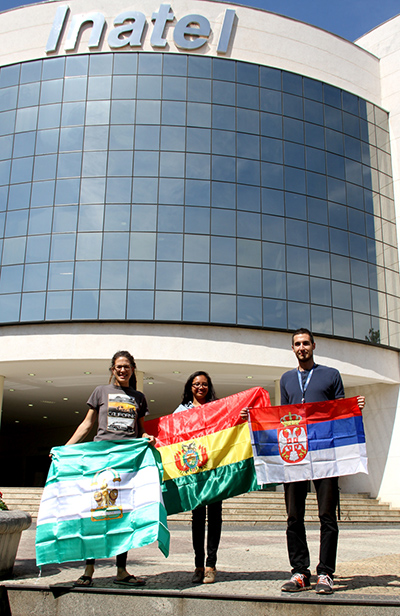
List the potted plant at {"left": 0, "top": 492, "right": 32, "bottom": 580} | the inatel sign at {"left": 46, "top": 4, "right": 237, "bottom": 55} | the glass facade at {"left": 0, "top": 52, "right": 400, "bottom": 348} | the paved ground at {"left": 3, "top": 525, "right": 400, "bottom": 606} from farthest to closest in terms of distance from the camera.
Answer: the inatel sign at {"left": 46, "top": 4, "right": 237, "bottom": 55}, the glass facade at {"left": 0, "top": 52, "right": 400, "bottom": 348}, the potted plant at {"left": 0, "top": 492, "right": 32, "bottom": 580}, the paved ground at {"left": 3, "top": 525, "right": 400, "bottom": 606}

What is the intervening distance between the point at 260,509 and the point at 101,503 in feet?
53.4

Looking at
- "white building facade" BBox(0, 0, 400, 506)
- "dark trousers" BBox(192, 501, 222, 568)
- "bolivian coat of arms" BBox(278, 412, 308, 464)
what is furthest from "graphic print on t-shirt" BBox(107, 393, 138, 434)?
"white building facade" BBox(0, 0, 400, 506)

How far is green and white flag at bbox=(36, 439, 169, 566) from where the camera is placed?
17.7ft

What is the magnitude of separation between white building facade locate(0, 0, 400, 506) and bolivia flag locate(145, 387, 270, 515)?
1679 centimetres

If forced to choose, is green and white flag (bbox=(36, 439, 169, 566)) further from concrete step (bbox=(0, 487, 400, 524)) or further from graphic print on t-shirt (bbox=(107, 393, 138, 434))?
concrete step (bbox=(0, 487, 400, 524))

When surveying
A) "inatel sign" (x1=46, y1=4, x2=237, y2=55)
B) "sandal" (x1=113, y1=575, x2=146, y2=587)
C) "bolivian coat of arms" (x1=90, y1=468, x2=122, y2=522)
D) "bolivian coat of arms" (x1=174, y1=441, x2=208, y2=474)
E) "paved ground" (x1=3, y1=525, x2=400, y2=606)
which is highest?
"inatel sign" (x1=46, y1=4, x2=237, y2=55)

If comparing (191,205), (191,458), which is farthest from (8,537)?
(191,205)

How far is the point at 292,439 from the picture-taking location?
5.93 meters

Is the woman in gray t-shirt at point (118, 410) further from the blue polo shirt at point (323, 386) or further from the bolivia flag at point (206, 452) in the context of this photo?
the blue polo shirt at point (323, 386)

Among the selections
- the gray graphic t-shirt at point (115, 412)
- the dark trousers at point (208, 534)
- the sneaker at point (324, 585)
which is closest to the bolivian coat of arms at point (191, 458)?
the dark trousers at point (208, 534)

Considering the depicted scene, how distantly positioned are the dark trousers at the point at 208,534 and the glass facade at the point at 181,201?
58.3ft

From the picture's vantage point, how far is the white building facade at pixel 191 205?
2370 centimetres

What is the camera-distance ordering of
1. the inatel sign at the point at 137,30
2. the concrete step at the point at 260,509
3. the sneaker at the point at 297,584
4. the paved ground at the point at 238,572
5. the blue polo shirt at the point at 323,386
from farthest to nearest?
the inatel sign at the point at 137,30 < the concrete step at the point at 260,509 < the blue polo shirt at the point at 323,386 < the paved ground at the point at 238,572 < the sneaker at the point at 297,584

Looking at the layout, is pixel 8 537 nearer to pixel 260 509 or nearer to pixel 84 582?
pixel 84 582
